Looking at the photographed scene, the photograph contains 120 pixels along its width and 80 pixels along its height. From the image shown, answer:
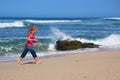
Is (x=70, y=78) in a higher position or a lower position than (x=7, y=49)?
higher

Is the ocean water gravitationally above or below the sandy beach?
below

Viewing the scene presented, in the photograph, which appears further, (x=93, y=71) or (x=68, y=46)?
(x=68, y=46)

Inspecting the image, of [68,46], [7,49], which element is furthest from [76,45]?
[7,49]

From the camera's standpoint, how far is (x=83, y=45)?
16750mm

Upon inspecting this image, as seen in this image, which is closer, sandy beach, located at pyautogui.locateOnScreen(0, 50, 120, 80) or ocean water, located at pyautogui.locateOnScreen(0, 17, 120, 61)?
sandy beach, located at pyautogui.locateOnScreen(0, 50, 120, 80)

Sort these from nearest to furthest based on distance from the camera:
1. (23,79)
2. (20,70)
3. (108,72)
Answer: (23,79)
(108,72)
(20,70)

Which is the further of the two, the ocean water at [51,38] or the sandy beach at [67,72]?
the ocean water at [51,38]

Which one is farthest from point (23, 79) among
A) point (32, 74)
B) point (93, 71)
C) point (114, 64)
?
point (114, 64)

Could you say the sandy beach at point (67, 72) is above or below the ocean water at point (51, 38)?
above

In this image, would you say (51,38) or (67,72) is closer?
(67,72)

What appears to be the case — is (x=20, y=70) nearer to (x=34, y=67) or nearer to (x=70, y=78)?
(x=34, y=67)

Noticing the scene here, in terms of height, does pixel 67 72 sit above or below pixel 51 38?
above

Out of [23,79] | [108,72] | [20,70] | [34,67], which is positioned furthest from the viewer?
[34,67]

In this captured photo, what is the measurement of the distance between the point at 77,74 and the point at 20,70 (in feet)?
5.11
